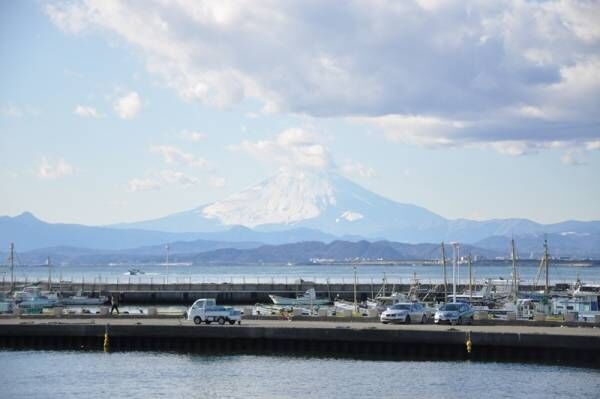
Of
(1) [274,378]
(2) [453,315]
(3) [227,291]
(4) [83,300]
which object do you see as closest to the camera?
(1) [274,378]

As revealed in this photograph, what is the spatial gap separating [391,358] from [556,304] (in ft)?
95.4

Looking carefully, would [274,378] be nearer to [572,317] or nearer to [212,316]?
[212,316]

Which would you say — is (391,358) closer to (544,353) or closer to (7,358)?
(544,353)

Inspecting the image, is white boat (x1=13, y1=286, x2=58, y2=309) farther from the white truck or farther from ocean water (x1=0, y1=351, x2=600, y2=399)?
ocean water (x1=0, y1=351, x2=600, y2=399)

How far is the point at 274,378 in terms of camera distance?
46406 mm

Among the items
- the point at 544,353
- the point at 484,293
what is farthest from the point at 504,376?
the point at 484,293

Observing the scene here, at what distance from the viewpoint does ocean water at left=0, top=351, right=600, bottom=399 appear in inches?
1695

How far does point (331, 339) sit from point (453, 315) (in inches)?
379

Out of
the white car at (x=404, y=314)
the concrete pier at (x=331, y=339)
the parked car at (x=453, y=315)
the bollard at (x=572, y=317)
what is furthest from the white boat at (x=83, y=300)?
the bollard at (x=572, y=317)

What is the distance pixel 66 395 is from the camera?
43.3 meters

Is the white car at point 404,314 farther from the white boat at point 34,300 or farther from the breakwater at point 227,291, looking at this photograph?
the breakwater at point 227,291

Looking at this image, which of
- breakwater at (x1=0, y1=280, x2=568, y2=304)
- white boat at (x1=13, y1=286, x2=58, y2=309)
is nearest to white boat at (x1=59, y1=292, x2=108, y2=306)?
white boat at (x1=13, y1=286, x2=58, y2=309)

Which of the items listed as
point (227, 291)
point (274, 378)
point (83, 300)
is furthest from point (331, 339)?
point (227, 291)

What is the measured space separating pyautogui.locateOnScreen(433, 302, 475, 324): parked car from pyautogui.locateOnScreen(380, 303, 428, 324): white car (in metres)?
0.88
